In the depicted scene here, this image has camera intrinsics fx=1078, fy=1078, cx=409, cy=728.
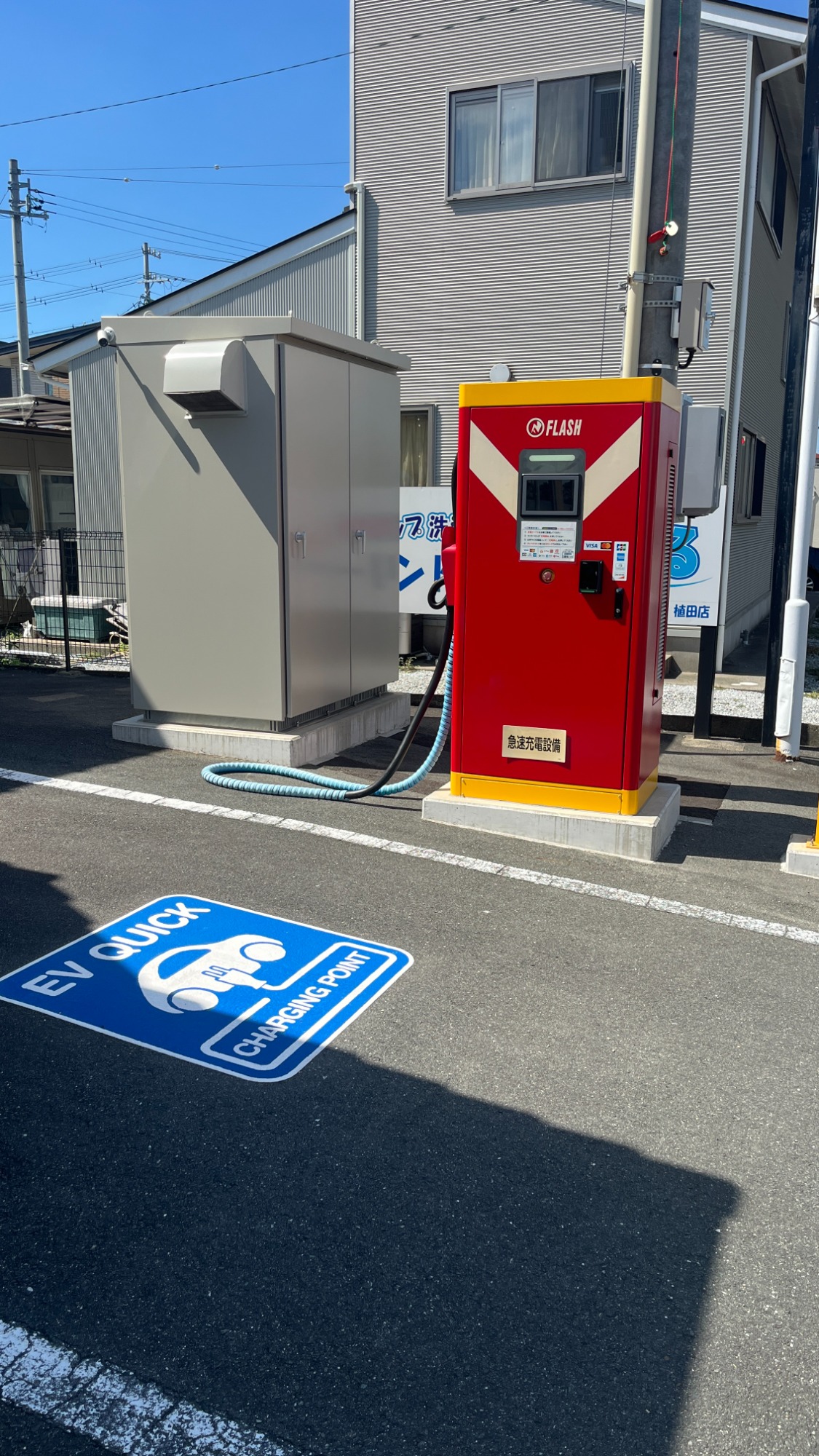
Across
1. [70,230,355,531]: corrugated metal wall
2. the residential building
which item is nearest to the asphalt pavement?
the residential building

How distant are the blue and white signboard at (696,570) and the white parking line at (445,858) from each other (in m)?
3.98

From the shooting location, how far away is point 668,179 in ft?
20.5

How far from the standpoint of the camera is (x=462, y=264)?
1219 cm

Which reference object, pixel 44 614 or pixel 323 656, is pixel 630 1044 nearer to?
pixel 323 656

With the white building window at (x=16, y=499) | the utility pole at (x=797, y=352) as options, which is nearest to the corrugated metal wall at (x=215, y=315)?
the white building window at (x=16, y=499)

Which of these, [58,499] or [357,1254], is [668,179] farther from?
[58,499]

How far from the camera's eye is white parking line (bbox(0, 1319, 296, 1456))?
2.13 meters

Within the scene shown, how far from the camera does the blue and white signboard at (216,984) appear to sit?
3645 mm

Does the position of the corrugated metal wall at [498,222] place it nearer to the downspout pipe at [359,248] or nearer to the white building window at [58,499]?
the downspout pipe at [359,248]

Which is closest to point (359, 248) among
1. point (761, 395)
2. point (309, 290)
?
point (309, 290)

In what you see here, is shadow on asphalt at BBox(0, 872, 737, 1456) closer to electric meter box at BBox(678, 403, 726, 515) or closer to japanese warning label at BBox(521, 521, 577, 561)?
japanese warning label at BBox(521, 521, 577, 561)

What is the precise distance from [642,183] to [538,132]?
6215 millimetres

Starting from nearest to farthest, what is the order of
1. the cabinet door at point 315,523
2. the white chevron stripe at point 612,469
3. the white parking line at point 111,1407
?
1. the white parking line at point 111,1407
2. the white chevron stripe at point 612,469
3. the cabinet door at point 315,523

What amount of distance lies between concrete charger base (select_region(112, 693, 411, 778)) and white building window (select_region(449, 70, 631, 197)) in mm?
6872
